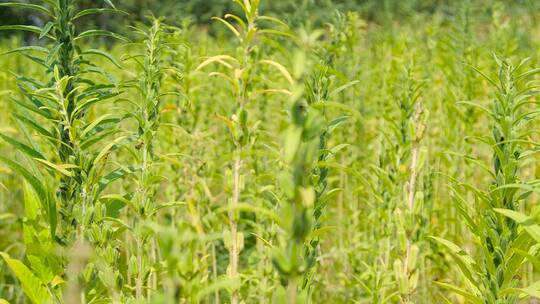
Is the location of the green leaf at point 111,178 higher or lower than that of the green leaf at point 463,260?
higher

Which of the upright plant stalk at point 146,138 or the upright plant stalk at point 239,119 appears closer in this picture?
the upright plant stalk at point 239,119

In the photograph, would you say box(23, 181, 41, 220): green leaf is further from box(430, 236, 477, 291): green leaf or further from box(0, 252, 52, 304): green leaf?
box(430, 236, 477, 291): green leaf

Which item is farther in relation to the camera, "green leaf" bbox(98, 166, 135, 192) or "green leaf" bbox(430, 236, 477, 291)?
"green leaf" bbox(98, 166, 135, 192)

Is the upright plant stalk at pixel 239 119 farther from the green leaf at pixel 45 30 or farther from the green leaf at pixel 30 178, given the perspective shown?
the green leaf at pixel 30 178

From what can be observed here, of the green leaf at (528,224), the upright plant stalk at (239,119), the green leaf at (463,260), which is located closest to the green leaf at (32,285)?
the upright plant stalk at (239,119)

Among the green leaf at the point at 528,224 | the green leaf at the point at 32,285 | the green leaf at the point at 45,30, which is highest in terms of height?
the green leaf at the point at 45,30

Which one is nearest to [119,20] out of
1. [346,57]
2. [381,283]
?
[346,57]

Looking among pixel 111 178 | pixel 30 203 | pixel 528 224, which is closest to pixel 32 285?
pixel 30 203

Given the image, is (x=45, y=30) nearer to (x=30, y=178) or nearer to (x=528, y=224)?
(x=30, y=178)

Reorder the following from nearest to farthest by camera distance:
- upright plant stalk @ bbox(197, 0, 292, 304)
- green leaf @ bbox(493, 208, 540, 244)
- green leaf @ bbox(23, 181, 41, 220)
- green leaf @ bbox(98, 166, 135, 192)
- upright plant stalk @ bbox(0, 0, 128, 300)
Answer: green leaf @ bbox(493, 208, 540, 244)
upright plant stalk @ bbox(197, 0, 292, 304)
upright plant stalk @ bbox(0, 0, 128, 300)
green leaf @ bbox(98, 166, 135, 192)
green leaf @ bbox(23, 181, 41, 220)

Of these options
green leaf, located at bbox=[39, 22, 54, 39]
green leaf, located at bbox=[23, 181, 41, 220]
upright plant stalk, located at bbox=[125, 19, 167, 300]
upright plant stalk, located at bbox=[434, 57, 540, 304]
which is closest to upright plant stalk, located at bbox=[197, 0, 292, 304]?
upright plant stalk, located at bbox=[125, 19, 167, 300]

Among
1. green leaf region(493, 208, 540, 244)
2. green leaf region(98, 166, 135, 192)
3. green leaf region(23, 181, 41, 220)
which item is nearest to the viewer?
green leaf region(493, 208, 540, 244)

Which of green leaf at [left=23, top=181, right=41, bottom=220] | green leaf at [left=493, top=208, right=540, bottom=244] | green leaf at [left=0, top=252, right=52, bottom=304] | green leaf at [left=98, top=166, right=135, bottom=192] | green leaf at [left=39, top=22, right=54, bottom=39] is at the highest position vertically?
green leaf at [left=39, top=22, right=54, bottom=39]

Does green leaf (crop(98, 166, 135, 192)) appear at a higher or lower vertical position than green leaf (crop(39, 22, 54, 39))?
lower
